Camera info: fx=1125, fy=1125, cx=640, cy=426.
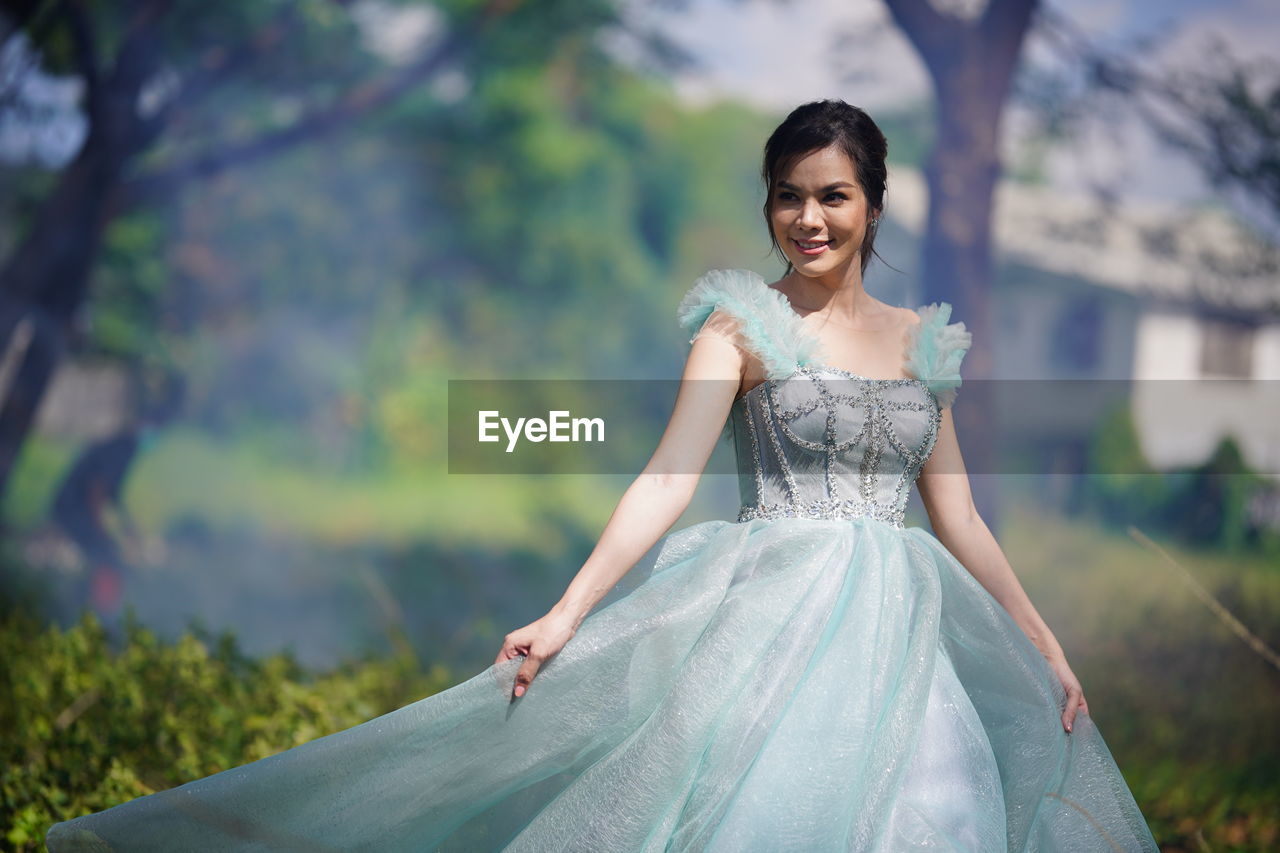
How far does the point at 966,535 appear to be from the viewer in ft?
6.63

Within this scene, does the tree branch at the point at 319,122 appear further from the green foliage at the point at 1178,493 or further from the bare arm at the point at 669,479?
the bare arm at the point at 669,479

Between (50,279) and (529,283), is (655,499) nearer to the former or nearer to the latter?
(529,283)

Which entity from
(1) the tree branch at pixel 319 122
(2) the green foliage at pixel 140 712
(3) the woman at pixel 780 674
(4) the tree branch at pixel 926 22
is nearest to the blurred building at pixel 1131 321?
(4) the tree branch at pixel 926 22

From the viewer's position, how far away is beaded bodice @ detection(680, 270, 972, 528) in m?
1.89

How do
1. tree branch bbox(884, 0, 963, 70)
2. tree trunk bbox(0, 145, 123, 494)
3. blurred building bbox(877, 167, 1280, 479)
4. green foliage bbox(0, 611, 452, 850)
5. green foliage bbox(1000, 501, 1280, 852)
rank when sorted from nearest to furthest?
green foliage bbox(0, 611, 452, 850), green foliage bbox(1000, 501, 1280, 852), blurred building bbox(877, 167, 1280, 479), tree branch bbox(884, 0, 963, 70), tree trunk bbox(0, 145, 123, 494)

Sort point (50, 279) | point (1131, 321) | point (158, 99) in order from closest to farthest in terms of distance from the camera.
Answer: point (1131, 321)
point (50, 279)
point (158, 99)

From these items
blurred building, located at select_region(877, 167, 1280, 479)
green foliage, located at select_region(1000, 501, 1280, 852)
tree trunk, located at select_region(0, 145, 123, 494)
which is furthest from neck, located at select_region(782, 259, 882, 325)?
tree trunk, located at select_region(0, 145, 123, 494)

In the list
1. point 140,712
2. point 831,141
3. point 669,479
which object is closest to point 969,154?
point 831,141

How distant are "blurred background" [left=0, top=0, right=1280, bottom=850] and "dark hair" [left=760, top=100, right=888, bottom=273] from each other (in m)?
3.01

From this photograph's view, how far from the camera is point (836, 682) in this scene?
66.4 inches

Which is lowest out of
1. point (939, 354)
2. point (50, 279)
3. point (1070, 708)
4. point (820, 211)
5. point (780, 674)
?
point (1070, 708)

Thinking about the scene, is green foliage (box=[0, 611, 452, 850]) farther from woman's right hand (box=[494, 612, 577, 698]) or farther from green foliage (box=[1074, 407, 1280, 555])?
green foliage (box=[1074, 407, 1280, 555])

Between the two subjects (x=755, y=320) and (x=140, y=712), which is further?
(x=140, y=712)

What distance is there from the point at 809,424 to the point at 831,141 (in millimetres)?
484
